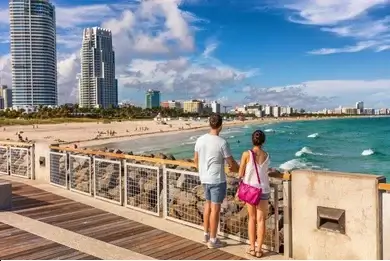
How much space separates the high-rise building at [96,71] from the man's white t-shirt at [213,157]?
6821 inches

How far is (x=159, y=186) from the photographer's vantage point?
22.7 ft

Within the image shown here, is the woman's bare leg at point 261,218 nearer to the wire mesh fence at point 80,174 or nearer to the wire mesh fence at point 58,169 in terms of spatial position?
the wire mesh fence at point 80,174

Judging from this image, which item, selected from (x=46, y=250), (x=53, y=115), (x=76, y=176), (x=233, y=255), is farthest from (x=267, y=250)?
(x=53, y=115)

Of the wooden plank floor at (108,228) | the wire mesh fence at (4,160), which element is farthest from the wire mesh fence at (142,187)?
the wire mesh fence at (4,160)

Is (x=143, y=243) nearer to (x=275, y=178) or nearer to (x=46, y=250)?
(x=46, y=250)

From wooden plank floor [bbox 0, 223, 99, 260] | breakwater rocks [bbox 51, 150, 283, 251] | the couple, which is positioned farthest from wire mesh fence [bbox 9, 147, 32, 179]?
the couple

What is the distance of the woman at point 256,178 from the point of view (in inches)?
185

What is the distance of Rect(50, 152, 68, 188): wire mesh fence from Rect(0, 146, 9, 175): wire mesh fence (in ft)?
7.92

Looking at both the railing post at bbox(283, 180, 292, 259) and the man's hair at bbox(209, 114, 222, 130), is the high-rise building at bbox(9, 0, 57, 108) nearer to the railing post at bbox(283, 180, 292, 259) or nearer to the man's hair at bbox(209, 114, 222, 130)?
the man's hair at bbox(209, 114, 222, 130)

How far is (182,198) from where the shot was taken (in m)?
6.86

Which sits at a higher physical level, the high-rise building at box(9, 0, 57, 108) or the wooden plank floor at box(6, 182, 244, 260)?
the high-rise building at box(9, 0, 57, 108)

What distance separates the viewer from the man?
16.3 ft

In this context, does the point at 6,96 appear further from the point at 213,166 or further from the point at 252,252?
the point at 252,252

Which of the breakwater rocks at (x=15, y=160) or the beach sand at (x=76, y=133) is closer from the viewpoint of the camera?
the breakwater rocks at (x=15, y=160)
